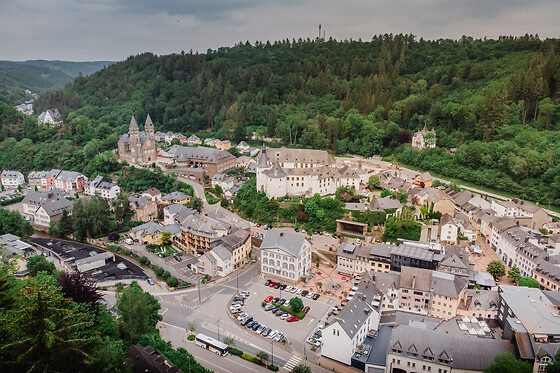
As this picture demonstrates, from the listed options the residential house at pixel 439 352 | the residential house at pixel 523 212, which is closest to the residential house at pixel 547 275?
the residential house at pixel 523 212

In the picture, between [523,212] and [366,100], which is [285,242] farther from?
[366,100]

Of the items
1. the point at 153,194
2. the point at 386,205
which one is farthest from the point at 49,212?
the point at 386,205

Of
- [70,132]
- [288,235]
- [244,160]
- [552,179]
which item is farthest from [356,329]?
[70,132]

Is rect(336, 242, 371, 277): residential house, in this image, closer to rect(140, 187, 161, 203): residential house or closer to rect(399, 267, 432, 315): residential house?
rect(399, 267, 432, 315): residential house

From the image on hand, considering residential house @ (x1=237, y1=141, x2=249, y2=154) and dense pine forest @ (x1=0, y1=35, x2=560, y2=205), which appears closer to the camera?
dense pine forest @ (x1=0, y1=35, x2=560, y2=205)

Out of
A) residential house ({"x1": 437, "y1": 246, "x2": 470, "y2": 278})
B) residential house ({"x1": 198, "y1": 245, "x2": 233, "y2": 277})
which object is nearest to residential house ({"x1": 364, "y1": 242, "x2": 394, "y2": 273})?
residential house ({"x1": 437, "y1": 246, "x2": 470, "y2": 278})
